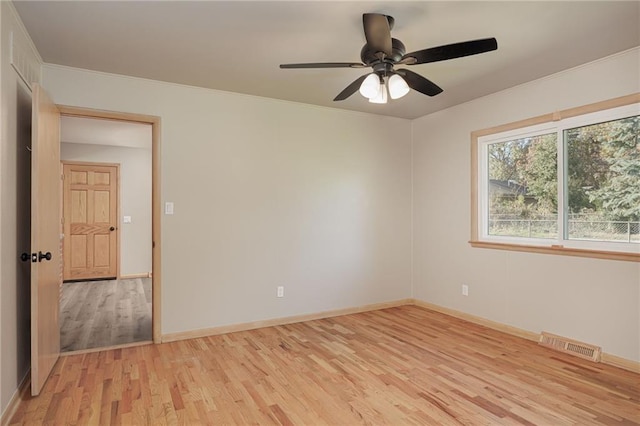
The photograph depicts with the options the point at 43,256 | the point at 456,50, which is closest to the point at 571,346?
the point at 456,50

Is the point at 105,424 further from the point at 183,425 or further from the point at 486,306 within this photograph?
the point at 486,306

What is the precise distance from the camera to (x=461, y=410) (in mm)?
2275

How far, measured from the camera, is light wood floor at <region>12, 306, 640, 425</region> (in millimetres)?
2219

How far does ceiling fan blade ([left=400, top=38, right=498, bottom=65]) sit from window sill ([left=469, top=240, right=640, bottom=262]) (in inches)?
81.8

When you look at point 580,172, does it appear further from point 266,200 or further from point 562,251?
point 266,200

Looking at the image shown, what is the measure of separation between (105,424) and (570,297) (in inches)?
145

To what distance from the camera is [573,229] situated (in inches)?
131

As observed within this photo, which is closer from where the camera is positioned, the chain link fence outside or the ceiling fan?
the ceiling fan

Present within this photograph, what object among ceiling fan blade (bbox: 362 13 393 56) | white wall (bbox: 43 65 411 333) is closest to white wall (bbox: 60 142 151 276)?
white wall (bbox: 43 65 411 333)

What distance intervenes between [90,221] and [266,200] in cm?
472

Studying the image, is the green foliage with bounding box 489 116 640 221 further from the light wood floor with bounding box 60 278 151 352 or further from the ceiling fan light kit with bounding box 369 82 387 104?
the light wood floor with bounding box 60 278 151 352

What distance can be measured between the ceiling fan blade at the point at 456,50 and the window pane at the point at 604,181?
1749 mm

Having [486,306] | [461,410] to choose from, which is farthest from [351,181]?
[461,410]

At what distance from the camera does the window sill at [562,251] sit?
2.90 m
